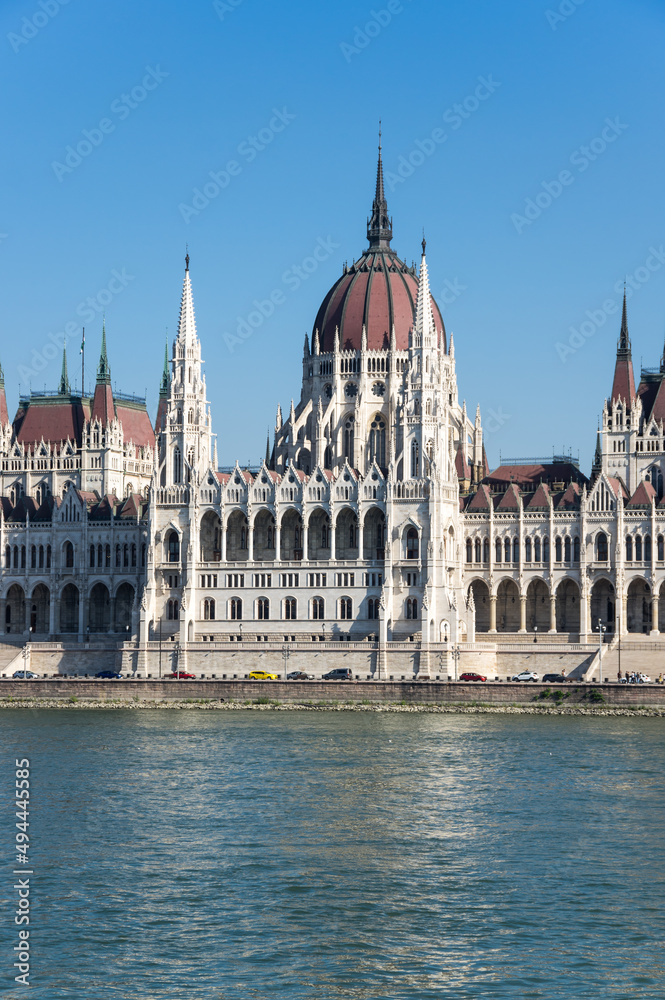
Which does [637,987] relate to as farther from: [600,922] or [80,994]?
[80,994]

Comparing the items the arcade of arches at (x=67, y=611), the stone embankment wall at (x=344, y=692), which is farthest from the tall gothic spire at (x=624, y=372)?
the arcade of arches at (x=67, y=611)

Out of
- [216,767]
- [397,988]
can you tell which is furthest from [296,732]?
[397,988]

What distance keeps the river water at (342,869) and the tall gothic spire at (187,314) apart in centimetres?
5594

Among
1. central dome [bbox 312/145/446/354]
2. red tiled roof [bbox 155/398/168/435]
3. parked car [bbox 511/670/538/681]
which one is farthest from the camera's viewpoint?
red tiled roof [bbox 155/398/168/435]

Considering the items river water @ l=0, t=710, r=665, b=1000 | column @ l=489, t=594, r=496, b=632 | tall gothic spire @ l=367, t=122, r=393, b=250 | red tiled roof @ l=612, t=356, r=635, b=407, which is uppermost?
tall gothic spire @ l=367, t=122, r=393, b=250

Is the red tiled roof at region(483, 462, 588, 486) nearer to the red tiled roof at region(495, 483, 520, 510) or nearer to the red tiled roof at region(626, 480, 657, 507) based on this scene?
the red tiled roof at region(495, 483, 520, 510)

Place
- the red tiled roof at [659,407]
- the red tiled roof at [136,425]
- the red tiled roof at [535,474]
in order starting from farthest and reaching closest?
1. the red tiled roof at [136,425]
2. the red tiled roof at [535,474]
3. the red tiled roof at [659,407]

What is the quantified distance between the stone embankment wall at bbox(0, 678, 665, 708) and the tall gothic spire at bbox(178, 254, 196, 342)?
110 ft

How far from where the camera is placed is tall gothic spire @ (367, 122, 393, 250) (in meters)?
146

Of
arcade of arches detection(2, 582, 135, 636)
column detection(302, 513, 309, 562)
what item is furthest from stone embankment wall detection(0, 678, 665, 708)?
arcade of arches detection(2, 582, 135, 636)

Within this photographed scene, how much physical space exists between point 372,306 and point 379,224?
10402 millimetres

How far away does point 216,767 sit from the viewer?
2913 inches

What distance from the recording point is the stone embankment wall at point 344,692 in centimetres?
10150

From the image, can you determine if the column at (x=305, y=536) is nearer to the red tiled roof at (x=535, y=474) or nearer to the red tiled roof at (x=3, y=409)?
the red tiled roof at (x=535, y=474)
